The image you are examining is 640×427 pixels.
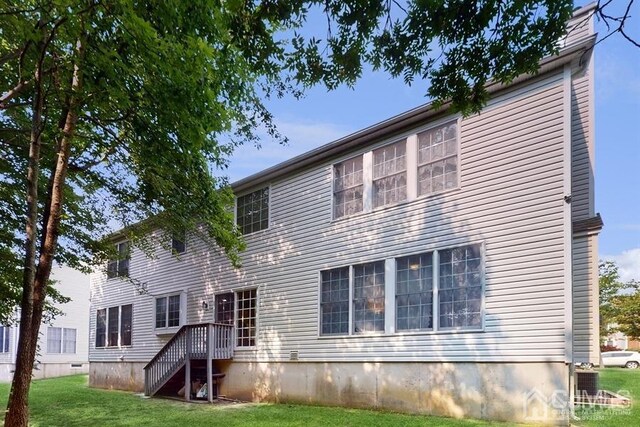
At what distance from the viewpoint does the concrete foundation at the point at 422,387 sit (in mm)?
8859

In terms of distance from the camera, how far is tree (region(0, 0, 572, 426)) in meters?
3.80

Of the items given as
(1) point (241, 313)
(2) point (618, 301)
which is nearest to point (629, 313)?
(2) point (618, 301)

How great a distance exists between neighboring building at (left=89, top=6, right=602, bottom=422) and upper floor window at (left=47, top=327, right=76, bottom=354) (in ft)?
60.4

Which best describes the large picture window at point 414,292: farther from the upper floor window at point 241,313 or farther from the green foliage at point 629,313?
the green foliage at point 629,313

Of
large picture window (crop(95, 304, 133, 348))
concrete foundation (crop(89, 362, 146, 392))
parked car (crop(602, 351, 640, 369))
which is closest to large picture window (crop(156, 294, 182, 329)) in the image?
concrete foundation (crop(89, 362, 146, 392))

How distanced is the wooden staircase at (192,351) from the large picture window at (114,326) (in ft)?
15.9

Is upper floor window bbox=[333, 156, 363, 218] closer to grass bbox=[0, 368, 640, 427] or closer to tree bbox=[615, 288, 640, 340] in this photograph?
grass bbox=[0, 368, 640, 427]

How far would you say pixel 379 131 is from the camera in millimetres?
11938

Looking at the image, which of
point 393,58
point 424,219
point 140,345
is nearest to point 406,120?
→ point 424,219

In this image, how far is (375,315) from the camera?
1173 centimetres

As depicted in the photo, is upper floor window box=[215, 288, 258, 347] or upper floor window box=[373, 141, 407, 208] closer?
upper floor window box=[373, 141, 407, 208]

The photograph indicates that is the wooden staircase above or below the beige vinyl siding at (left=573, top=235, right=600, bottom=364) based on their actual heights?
below

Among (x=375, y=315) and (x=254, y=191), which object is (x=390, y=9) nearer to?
(x=375, y=315)

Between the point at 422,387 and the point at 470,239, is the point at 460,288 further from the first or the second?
the point at 422,387
